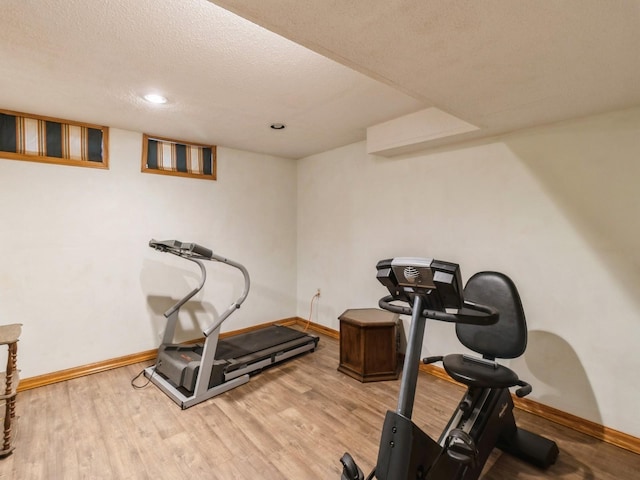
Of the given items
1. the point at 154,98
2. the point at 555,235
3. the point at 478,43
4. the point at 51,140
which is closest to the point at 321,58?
the point at 478,43

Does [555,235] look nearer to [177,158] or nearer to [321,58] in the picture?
[321,58]

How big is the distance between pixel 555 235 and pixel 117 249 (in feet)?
12.5

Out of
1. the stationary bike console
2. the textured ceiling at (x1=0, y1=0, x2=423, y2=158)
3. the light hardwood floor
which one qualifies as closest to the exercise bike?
the stationary bike console

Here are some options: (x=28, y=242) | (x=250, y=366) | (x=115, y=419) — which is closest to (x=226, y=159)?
(x=28, y=242)

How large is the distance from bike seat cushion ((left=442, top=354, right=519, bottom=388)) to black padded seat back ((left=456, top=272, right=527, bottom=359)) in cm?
12

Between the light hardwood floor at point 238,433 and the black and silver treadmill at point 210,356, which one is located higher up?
the black and silver treadmill at point 210,356

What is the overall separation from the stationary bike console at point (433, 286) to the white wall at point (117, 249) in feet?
9.15

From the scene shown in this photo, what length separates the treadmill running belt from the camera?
9.97 ft

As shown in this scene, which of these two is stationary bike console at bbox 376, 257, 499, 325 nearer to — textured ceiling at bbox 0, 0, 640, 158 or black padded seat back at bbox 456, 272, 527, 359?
black padded seat back at bbox 456, 272, 527, 359

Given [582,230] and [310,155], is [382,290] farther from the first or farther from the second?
[310,155]

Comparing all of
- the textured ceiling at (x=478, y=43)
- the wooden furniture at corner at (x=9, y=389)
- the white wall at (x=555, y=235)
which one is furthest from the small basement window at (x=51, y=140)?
the white wall at (x=555, y=235)

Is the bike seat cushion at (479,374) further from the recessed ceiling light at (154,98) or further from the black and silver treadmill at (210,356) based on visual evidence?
the recessed ceiling light at (154,98)

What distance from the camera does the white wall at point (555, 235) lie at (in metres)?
1.98

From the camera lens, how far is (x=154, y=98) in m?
2.29
